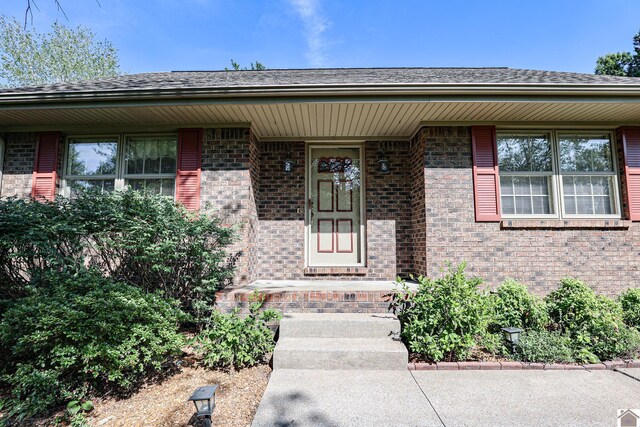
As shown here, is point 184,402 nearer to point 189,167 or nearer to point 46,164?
point 189,167

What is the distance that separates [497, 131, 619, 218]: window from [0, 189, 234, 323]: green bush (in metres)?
4.36

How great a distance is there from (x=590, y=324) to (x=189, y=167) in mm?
5435

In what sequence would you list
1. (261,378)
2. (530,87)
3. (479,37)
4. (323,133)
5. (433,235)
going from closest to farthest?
(261,378)
(530,87)
(433,235)
(323,133)
(479,37)

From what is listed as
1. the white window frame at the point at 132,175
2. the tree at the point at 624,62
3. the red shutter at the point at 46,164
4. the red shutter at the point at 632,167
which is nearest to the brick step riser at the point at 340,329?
the white window frame at the point at 132,175

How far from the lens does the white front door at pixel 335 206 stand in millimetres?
5602

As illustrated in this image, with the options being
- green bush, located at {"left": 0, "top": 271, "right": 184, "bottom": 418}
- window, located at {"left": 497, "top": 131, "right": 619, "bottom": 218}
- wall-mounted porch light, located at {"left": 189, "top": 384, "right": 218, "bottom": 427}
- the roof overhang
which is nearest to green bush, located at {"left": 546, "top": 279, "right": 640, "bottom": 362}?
window, located at {"left": 497, "top": 131, "right": 619, "bottom": 218}

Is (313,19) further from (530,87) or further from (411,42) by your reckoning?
(530,87)

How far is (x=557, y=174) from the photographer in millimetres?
4875

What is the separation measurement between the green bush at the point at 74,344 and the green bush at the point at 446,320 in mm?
2298

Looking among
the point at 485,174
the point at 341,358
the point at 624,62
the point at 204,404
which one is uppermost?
the point at 624,62

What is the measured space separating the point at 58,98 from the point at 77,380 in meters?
3.63

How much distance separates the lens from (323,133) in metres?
5.49

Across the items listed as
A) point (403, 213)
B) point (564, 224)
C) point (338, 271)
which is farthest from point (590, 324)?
point (338, 271)

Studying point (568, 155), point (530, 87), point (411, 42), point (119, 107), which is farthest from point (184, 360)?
point (411, 42)
